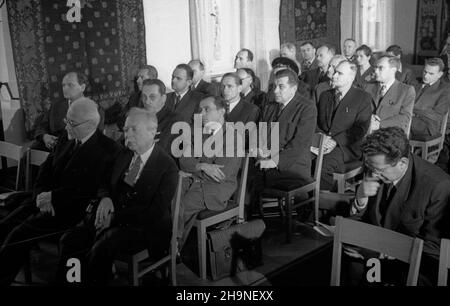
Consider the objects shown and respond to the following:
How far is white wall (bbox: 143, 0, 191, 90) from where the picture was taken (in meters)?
6.30

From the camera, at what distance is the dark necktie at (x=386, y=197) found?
275 cm

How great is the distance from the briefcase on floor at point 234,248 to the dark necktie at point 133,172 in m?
0.60

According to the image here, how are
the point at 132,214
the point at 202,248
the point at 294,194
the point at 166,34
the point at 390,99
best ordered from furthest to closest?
1. the point at 166,34
2. the point at 390,99
3. the point at 294,194
4. the point at 202,248
5. the point at 132,214

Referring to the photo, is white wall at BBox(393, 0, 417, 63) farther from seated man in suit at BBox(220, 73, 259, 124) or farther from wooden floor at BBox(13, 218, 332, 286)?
wooden floor at BBox(13, 218, 332, 286)

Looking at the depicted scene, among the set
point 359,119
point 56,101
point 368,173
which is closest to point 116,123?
point 56,101

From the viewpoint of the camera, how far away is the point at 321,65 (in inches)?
278

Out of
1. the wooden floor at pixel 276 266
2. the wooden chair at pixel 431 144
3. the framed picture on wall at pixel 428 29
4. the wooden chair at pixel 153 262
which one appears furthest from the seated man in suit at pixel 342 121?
the framed picture on wall at pixel 428 29

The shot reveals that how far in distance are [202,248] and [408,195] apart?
4.53ft

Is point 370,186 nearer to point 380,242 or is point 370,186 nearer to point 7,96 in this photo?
point 380,242

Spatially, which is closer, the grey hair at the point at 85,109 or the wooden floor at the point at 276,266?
the grey hair at the point at 85,109

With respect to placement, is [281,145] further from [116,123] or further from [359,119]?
[116,123]

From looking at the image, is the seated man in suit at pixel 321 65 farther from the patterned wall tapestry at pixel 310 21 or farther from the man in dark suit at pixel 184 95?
the man in dark suit at pixel 184 95

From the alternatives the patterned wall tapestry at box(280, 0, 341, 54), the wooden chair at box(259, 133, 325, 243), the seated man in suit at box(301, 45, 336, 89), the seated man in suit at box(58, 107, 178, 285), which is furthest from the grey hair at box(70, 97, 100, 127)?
the patterned wall tapestry at box(280, 0, 341, 54)

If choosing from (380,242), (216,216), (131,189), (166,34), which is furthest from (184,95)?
(380,242)
